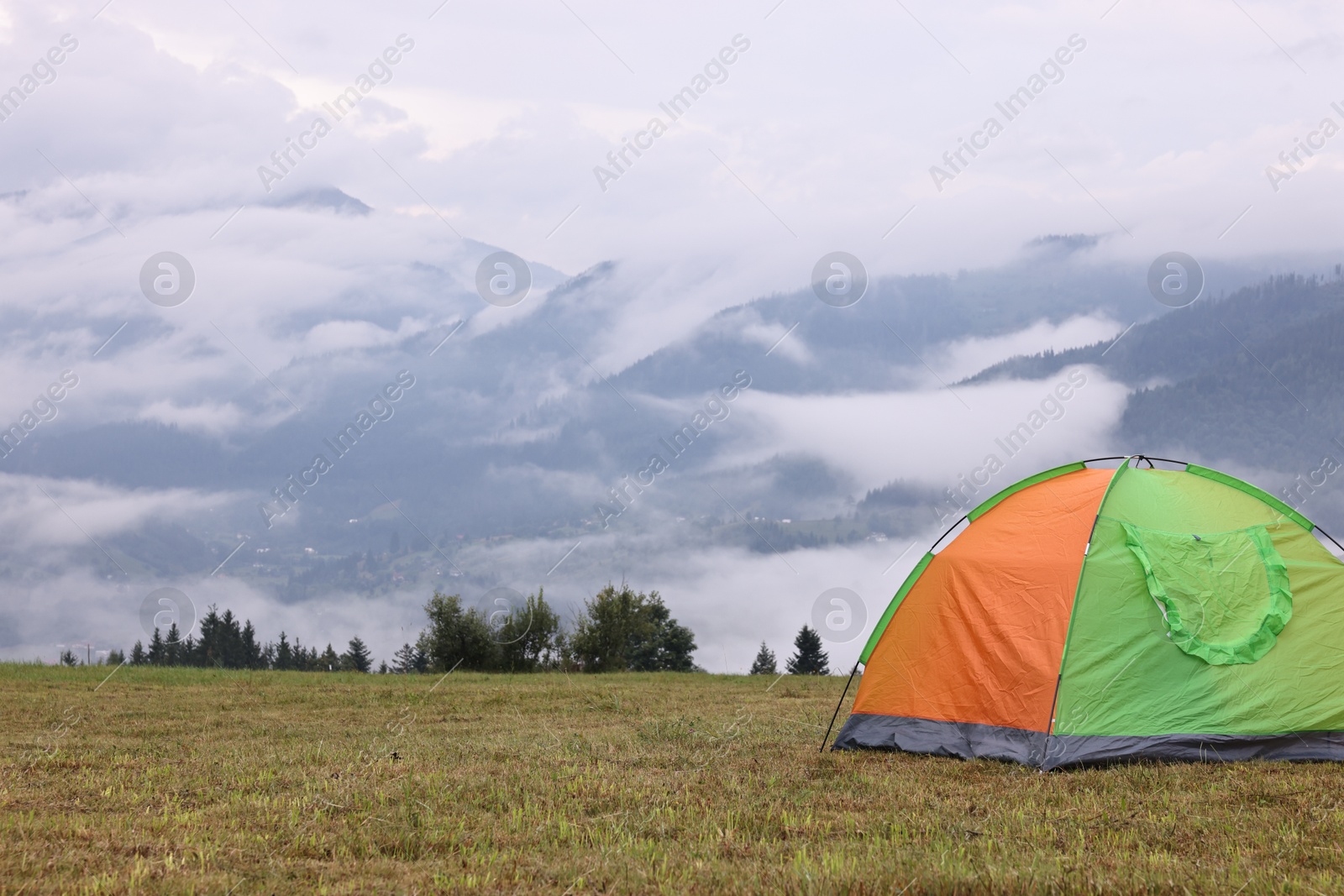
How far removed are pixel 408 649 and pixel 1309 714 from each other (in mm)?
32470

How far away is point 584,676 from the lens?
26594 millimetres

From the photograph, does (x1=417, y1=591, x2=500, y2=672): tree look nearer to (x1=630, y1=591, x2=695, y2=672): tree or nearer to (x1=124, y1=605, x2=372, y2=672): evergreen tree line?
(x1=630, y1=591, x2=695, y2=672): tree

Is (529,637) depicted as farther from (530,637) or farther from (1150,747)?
(1150,747)

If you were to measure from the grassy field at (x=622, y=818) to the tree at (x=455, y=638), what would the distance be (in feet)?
68.4

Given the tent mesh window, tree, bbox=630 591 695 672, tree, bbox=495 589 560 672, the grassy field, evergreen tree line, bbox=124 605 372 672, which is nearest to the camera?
the grassy field

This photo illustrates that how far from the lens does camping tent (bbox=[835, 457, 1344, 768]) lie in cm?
1014

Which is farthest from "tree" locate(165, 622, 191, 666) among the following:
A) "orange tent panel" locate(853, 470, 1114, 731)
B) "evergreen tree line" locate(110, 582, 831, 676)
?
"orange tent panel" locate(853, 470, 1114, 731)

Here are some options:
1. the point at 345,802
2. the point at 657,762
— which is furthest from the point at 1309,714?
the point at 345,802

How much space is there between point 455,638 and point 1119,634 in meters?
27.8

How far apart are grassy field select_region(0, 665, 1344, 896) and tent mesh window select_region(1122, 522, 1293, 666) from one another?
1.37 metres

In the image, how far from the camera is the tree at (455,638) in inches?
1352

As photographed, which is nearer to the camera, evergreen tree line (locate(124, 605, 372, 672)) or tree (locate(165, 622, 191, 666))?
evergreen tree line (locate(124, 605, 372, 672))

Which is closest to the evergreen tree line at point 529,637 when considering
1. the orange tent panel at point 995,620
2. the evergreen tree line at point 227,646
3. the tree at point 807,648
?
the orange tent panel at point 995,620

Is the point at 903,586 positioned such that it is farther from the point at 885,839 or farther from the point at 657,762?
the point at 885,839
